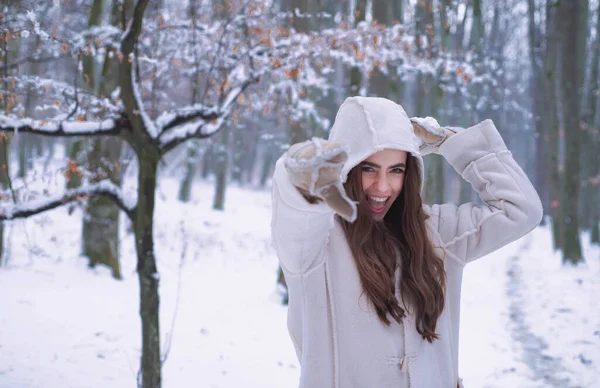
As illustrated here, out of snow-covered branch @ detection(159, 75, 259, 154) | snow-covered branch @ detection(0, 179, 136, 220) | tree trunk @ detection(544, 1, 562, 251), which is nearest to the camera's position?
snow-covered branch @ detection(0, 179, 136, 220)

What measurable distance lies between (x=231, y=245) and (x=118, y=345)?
7.35 metres

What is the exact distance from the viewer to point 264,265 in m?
11.8

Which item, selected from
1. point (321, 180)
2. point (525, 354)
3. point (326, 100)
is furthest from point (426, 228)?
point (326, 100)

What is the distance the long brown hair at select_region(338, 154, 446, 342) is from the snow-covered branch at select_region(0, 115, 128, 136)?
2516mm

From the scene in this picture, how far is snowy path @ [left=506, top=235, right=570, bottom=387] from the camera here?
5.56 m

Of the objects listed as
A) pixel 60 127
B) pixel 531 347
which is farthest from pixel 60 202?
pixel 531 347

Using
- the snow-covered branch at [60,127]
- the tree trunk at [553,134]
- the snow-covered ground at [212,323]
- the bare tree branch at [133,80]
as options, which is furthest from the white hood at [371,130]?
the tree trunk at [553,134]

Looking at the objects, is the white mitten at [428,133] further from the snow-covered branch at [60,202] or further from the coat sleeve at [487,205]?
the snow-covered branch at [60,202]

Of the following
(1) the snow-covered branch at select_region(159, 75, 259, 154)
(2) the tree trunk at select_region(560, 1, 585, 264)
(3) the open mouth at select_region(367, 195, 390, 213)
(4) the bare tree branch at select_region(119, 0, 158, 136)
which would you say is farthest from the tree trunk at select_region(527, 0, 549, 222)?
(3) the open mouth at select_region(367, 195, 390, 213)

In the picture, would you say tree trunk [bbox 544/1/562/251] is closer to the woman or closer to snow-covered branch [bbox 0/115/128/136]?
snow-covered branch [bbox 0/115/128/136]

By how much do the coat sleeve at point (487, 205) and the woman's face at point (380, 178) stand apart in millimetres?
334

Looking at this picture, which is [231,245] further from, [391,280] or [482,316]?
[391,280]

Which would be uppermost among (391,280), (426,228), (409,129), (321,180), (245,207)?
(409,129)

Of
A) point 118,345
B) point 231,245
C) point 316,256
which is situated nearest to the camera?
point 316,256
